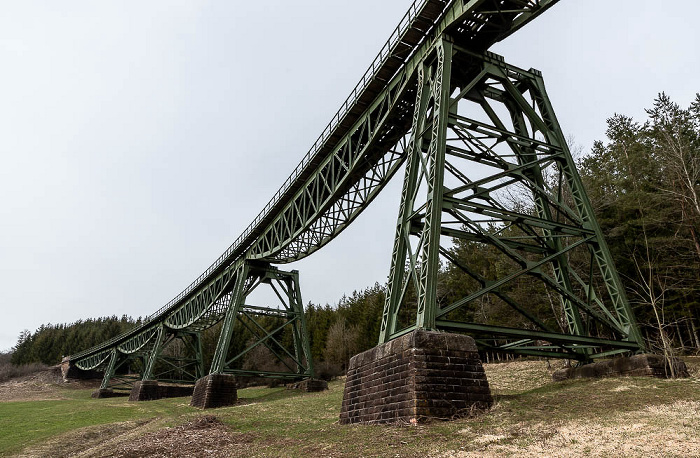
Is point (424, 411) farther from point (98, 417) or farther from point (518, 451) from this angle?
point (98, 417)

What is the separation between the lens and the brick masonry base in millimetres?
7879

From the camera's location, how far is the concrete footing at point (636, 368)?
973cm

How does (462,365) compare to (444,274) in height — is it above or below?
below

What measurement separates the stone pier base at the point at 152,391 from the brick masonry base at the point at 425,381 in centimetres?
3334

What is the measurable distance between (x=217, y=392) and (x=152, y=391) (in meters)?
17.5

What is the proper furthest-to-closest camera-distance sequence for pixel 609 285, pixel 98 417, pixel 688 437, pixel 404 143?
pixel 98 417 < pixel 404 143 < pixel 609 285 < pixel 688 437

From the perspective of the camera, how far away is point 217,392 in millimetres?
23328

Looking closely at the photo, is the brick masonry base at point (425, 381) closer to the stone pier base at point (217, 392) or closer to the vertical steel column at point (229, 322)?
the stone pier base at point (217, 392)

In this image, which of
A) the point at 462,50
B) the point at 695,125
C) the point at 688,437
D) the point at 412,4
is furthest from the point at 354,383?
the point at 695,125

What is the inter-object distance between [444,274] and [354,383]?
1170 inches

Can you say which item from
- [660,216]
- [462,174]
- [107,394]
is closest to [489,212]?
[462,174]

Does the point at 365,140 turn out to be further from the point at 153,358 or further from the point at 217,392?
the point at 153,358

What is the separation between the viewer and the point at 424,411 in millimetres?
7711

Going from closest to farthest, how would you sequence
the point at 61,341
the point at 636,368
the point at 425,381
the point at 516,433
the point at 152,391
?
the point at 516,433 < the point at 425,381 < the point at 636,368 < the point at 152,391 < the point at 61,341
